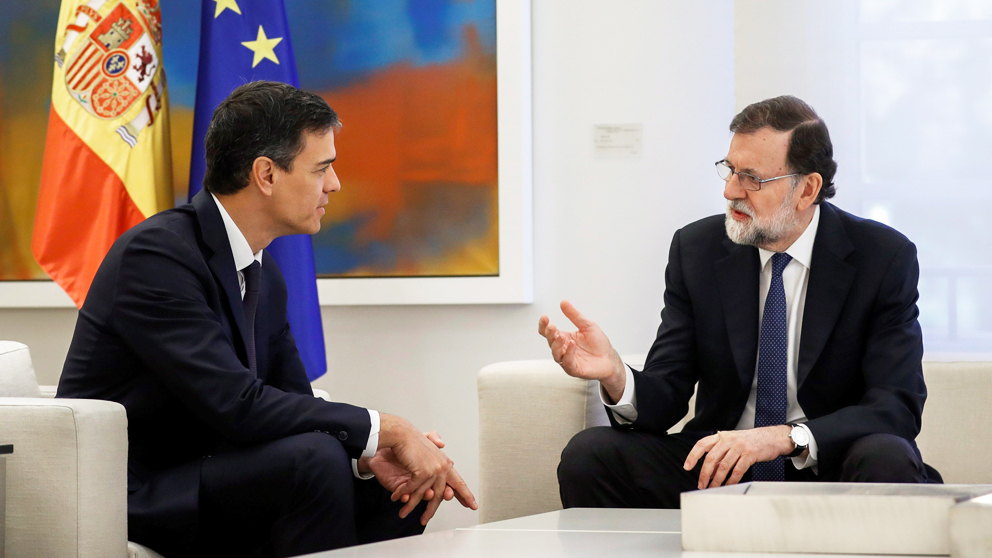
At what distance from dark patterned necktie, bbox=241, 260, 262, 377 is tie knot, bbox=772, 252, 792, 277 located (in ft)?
3.96

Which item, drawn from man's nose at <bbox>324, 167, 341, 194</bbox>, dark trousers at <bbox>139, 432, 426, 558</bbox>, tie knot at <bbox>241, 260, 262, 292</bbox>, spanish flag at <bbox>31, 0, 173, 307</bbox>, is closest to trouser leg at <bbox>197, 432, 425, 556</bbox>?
dark trousers at <bbox>139, 432, 426, 558</bbox>

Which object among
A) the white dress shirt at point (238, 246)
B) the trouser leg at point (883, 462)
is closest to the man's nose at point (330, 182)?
the white dress shirt at point (238, 246)

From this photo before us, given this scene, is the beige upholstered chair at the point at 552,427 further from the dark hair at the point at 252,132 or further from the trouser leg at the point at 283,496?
the dark hair at the point at 252,132

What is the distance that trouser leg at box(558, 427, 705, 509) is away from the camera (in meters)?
2.05

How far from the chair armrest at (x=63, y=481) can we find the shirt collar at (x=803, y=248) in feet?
4.95

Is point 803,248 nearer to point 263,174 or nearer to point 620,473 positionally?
point 620,473

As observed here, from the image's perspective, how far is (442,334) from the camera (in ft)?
10.7

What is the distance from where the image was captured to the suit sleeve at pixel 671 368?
7.11 feet

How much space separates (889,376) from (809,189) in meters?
0.49

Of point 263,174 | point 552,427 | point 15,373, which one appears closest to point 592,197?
point 552,427

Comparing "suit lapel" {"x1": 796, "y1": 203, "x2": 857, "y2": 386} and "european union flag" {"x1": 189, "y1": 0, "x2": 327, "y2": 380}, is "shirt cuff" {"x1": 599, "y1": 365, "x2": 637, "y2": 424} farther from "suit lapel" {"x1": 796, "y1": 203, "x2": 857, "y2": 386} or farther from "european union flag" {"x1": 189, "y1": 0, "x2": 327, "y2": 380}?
"european union flag" {"x1": 189, "y1": 0, "x2": 327, "y2": 380}

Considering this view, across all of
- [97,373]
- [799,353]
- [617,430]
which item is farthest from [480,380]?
[97,373]

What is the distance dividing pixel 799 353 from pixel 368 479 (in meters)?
1.02

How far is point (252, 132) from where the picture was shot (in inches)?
78.3
